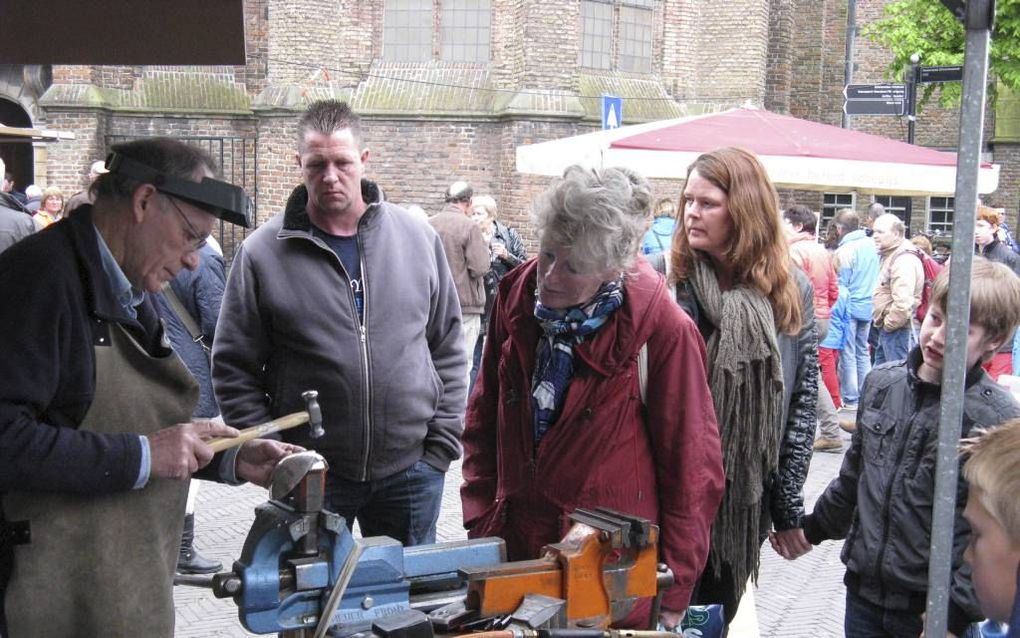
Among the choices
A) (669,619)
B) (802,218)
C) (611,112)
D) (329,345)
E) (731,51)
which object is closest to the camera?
(669,619)

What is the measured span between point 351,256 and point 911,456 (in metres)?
1.79

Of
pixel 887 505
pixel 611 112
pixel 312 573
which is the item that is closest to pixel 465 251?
pixel 611 112

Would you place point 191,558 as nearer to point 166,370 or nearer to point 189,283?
point 189,283

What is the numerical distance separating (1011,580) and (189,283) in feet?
14.9

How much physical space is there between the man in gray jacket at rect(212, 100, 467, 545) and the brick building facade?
1347 centimetres

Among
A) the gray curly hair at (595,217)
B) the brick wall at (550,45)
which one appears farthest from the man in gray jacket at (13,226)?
the brick wall at (550,45)

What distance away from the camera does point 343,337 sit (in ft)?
11.7

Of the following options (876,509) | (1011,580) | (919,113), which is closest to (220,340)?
(876,509)

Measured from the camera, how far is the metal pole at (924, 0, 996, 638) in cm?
221

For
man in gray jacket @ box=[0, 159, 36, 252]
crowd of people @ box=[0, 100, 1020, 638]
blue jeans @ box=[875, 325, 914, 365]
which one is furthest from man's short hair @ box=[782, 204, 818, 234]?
crowd of people @ box=[0, 100, 1020, 638]

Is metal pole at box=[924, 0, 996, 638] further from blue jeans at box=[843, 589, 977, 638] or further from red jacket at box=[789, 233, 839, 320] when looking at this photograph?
red jacket at box=[789, 233, 839, 320]

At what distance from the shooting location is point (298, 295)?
3.55m

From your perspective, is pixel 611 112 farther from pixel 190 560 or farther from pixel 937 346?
pixel 937 346

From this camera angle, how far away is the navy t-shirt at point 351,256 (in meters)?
3.64
